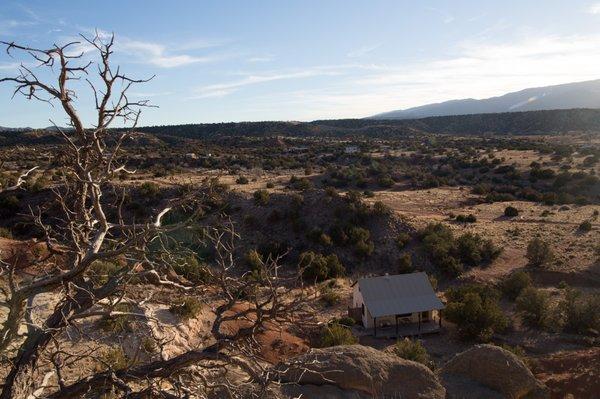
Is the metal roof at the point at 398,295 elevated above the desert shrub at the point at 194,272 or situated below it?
below

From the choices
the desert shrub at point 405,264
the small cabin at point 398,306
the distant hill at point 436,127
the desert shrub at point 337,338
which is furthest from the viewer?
the distant hill at point 436,127

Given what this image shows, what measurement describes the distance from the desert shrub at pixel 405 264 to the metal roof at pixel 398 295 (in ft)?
18.9

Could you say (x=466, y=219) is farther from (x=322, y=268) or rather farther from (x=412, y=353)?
(x=412, y=353)

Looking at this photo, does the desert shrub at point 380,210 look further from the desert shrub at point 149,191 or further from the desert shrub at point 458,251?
the desert shrub at point 149,191

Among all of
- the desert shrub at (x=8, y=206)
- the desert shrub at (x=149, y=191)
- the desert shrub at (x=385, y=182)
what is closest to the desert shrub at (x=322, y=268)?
the desert shrub at (x=149, y=191)

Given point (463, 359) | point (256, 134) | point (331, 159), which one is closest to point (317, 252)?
point (463, 359)

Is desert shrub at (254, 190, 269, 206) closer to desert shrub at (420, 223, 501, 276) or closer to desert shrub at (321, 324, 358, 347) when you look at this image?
desert shrub at (420, 223, 501, 276)

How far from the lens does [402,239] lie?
27.5 metres

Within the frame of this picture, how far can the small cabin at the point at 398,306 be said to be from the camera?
1808 centimetres

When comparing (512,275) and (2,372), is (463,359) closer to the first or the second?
(2,372)

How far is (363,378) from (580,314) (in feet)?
38.4

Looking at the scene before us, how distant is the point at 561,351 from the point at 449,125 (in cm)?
10977

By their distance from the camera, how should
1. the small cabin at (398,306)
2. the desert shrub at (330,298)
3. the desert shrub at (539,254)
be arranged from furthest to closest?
the desert shrub at (539,254), the desert shrub at (330,298), the small cabin at (398,306)

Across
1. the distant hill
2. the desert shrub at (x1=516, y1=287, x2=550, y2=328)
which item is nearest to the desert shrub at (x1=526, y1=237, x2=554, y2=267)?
the desert shrub at (x1=516, y1=287, x2=550, y2=328)
